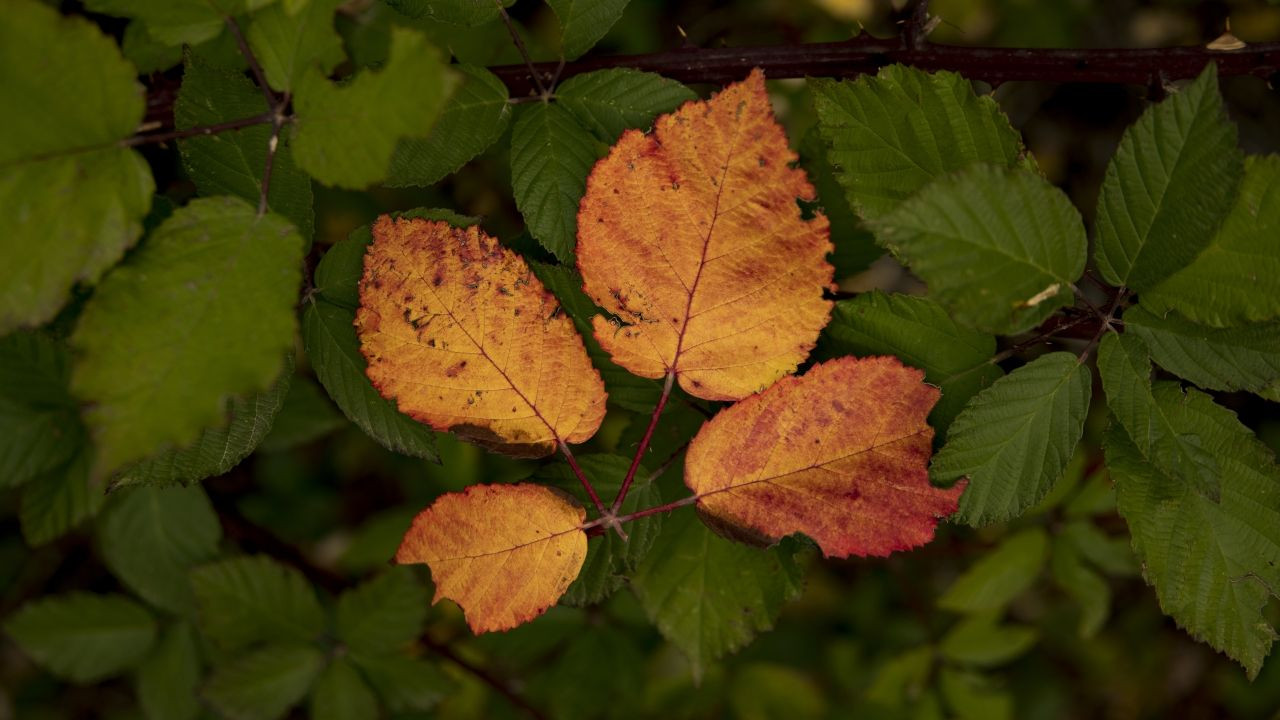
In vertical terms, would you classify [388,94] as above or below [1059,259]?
above

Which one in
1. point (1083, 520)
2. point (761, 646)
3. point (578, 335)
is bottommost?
point (761, 646)

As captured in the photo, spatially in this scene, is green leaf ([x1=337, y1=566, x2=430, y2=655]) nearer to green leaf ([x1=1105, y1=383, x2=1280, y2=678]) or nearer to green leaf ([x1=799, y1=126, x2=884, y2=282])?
green leaf ([x1=799, y1=126, x2=884, y2=282])

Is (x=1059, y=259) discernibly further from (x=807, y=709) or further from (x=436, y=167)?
(x=807, y=709)

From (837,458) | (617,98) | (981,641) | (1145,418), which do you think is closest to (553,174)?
(617,98)

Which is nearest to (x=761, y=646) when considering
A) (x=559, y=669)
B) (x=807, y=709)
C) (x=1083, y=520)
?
(x=807, y=709)

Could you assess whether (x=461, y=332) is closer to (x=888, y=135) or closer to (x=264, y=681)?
(x=888, y=135)

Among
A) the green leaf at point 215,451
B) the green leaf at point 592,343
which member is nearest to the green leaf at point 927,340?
the green leaf at point 592,343

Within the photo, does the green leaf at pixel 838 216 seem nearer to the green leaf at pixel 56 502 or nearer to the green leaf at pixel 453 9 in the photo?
the green leaf at pixel 453 9
